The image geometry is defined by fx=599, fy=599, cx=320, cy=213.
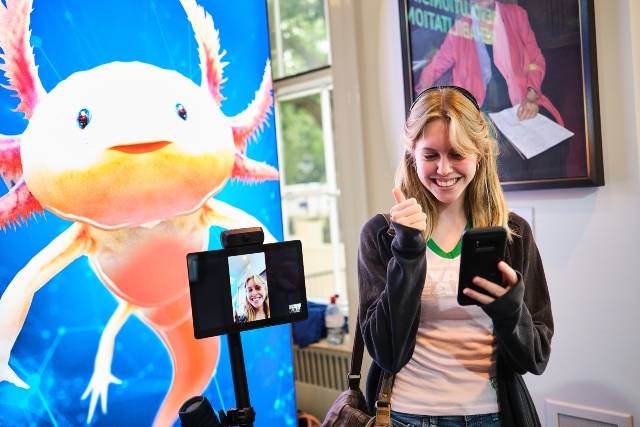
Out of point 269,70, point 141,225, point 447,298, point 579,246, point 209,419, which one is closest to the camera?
point 209,419

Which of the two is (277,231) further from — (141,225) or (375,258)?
(375,258)

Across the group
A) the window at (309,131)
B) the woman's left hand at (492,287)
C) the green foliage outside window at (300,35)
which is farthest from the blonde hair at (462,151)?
the green foliage outside window at (300,35)

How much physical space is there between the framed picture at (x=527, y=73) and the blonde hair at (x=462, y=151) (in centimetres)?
62

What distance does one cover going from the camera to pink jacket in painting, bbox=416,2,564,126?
6.68 feet

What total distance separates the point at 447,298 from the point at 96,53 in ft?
3.76

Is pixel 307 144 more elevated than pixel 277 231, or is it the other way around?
pixel 307 144

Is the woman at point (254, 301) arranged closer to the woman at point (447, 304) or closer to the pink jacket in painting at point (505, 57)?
the woman at point (447, 304)

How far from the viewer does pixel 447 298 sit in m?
1.24

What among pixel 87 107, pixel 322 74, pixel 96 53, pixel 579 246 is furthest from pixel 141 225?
pixel 322 74

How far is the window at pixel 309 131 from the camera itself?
13.0ft

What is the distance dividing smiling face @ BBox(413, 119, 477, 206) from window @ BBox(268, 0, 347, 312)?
8.47ft

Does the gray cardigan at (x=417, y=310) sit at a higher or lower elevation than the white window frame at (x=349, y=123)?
lower

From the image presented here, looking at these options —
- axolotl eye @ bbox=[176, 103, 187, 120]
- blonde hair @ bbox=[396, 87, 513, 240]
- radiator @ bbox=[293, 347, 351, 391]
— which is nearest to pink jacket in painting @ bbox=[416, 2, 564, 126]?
blonde hair @ bbox=[396, 87, 513, 240]

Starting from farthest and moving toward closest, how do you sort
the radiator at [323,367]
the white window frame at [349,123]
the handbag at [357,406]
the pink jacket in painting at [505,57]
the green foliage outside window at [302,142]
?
the green foliage outside window at [302,142] → the radiator at [323,367] → the white window frame at [349,123] → the pink jacket in painting at [505,57] → the handbag at [357,406]
